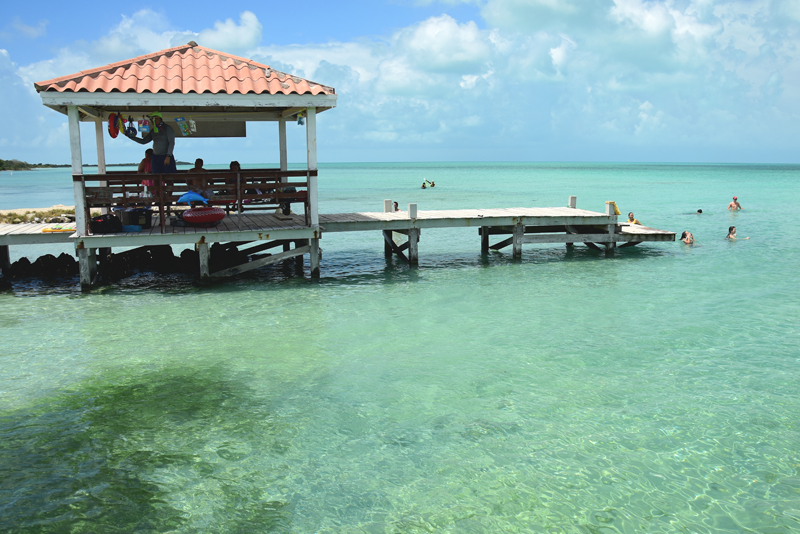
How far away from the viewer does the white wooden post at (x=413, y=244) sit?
1598cm

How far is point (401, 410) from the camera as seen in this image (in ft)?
23.6

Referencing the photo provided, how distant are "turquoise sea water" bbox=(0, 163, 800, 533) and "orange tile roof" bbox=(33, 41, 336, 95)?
416 cm

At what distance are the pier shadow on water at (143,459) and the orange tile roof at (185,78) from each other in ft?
21.7

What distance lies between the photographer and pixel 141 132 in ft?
44.6

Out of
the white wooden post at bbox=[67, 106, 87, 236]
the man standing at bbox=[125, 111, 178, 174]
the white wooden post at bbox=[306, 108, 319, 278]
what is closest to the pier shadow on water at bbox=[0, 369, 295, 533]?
the white wooden post at bbox=[67, 106, 87, 236]

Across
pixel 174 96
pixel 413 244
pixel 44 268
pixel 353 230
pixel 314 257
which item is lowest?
pixel 44 268

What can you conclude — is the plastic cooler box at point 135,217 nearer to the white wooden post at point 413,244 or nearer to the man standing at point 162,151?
the man standing at point 162,151

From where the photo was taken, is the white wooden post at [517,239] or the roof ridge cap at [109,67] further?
the white wooden post at [517,239]

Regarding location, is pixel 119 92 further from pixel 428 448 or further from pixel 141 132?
pixel 428 448

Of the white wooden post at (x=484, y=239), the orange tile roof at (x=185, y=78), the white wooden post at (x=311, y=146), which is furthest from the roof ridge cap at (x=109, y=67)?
the white wooden post at (x=484, y=239)

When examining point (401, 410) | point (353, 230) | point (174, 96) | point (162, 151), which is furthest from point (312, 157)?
point (401, 410)

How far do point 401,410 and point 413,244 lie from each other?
9.20 metres

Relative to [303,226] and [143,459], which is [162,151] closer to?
[303,226]

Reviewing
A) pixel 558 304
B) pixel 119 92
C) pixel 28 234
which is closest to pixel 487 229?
pixel 558 304
